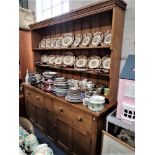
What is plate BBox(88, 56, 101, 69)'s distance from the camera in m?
1.90

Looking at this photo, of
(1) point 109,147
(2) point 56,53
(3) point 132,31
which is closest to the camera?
(1) point 109,147

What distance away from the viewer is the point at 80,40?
2064 mm

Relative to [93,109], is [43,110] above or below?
below

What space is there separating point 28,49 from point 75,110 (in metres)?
1.89

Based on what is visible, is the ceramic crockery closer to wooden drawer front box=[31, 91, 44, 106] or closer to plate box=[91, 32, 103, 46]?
wooden drawer front box=[31, 91, 44, 106]

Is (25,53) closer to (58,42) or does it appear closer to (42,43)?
(42,43)

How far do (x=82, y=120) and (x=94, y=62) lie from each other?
0.78 meters

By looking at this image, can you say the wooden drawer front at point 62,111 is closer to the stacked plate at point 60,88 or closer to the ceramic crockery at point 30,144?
the stacked plate at point 60,88

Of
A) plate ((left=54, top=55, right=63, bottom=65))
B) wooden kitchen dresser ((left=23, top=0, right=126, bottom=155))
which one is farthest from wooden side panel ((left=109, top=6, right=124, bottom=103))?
plate ((left=54, top=55, right=63, bottom=65))

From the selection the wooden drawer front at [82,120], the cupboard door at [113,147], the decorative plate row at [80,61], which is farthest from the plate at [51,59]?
the cupboard door at [113,147]

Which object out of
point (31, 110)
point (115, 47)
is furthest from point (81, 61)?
point (31, 110)
